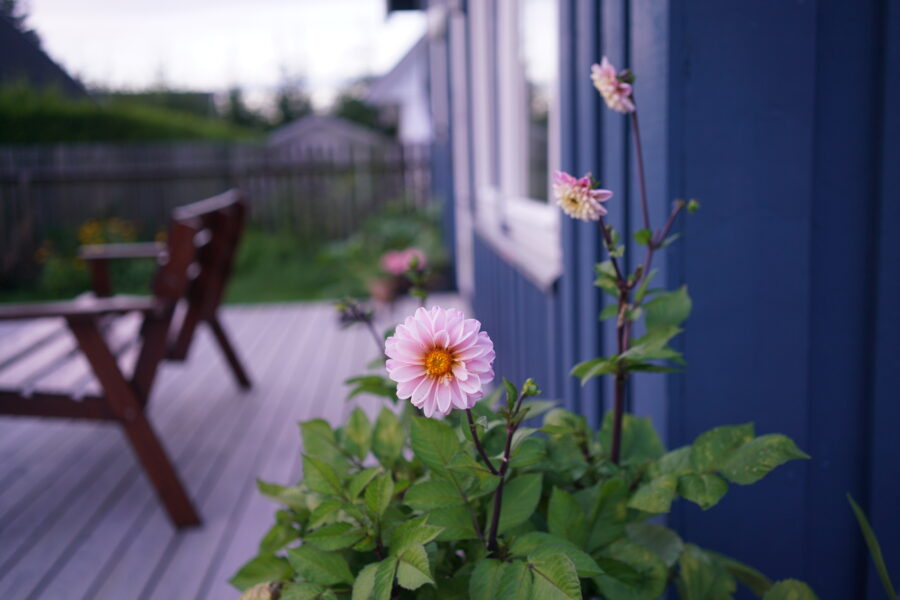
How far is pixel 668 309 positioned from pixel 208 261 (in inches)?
93.0

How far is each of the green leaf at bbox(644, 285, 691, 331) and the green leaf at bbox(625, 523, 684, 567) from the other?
272 millimetres

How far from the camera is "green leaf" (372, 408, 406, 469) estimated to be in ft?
3.61

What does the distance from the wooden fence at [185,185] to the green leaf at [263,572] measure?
6.80 metres

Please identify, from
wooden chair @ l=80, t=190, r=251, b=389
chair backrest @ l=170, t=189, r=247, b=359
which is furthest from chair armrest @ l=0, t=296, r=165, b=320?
chair backrest @ l=170, t=189, r=247, b=359

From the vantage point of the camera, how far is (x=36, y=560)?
79.4 inches

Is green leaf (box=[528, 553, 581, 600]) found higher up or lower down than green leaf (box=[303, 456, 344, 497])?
lower down

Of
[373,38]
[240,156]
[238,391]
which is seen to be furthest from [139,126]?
[373,38]

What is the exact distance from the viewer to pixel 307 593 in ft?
2.88

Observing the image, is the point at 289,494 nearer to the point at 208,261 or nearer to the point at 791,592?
the point at 791,592

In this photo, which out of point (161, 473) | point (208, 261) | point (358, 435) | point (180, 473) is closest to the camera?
point (358, 435)

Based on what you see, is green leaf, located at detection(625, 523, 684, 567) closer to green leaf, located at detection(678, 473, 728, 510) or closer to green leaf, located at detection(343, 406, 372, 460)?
green leaf, located at detection(678, 473, 728, 510)

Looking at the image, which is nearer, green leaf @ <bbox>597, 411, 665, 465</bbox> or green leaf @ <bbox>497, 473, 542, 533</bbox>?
green leaf @ <bbox>497, 473, 542, 533</bbox>

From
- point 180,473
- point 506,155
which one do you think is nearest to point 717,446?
point 180,473

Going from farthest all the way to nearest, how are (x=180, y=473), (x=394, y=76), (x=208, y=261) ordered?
1. (x=394, y=76)
2. (x=208, y=261)
3. (x=180, y=473)
